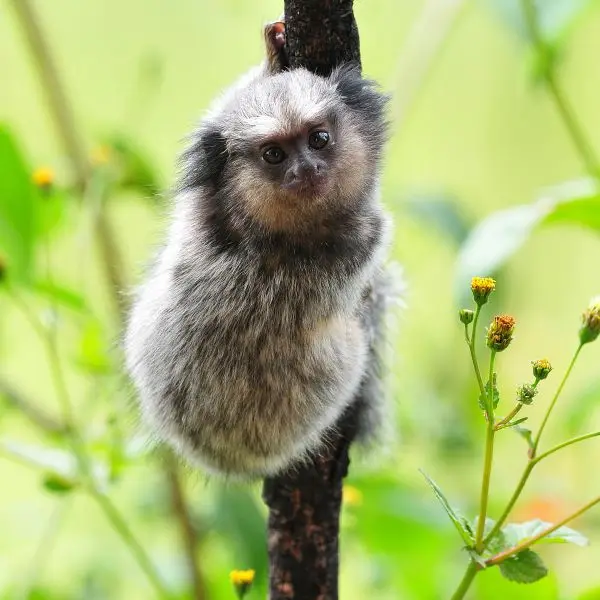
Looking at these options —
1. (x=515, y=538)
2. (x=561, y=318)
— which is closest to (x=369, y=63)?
(x=561, y=318)

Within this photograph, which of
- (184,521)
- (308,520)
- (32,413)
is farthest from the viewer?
(184,521)

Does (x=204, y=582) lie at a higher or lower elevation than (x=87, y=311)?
lower

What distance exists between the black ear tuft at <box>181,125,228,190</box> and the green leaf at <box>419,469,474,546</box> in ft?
2.38

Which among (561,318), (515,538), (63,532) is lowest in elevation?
(63,532)

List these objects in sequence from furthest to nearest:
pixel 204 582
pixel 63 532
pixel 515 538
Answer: pixel 63 532
pixel 204 582
pixel 515 538

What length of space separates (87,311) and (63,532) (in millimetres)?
2020

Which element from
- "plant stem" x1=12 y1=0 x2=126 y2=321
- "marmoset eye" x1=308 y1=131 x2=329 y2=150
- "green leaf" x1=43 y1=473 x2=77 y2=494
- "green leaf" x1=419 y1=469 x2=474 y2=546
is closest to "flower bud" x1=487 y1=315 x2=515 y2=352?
"green leaf" x1=419 y1=469 x2=474 y2=546

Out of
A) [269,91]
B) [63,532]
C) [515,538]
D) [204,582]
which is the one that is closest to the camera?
[515,538]

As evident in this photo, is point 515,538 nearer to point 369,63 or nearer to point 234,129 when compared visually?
point 234,129

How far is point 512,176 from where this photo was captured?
3.84 m

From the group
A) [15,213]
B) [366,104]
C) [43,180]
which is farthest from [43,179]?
[366,104]

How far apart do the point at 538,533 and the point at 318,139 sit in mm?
725

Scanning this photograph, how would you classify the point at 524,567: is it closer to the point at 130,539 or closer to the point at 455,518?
the point at 455,518

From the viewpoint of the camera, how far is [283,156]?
1433 mm
